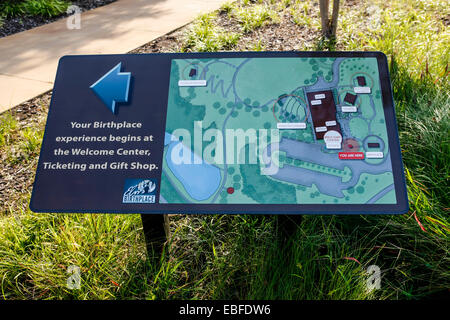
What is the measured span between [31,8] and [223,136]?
6.06 meters

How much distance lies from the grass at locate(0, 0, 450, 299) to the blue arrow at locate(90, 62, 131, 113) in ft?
2.83

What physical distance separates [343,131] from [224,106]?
0.72m

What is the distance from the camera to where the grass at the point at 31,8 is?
20.3 ft

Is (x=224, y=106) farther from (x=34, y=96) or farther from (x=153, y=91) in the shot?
(x=34, y=96)

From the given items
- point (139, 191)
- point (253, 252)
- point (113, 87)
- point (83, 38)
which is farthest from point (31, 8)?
point (253, 252)

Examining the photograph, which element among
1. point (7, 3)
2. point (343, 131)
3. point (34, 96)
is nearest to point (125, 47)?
point (34, 96)

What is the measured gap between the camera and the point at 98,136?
2023 millimetres

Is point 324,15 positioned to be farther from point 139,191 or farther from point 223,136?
point 139,191

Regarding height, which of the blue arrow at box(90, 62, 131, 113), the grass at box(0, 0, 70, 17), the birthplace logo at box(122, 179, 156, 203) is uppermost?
the grass at box(0, 0, 70, 17)

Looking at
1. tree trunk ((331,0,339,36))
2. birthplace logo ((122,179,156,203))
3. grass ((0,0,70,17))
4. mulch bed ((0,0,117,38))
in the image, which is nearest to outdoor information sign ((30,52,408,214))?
birthplace logo ((122,179,156,203))

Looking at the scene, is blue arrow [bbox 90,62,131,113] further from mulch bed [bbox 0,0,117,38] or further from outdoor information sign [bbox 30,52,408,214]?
mulch bed [bbox 0,0,117,38]

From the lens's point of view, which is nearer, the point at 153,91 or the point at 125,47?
the point at 153,91

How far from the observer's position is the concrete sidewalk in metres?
4.30

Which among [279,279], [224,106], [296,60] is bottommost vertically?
[279,279]
